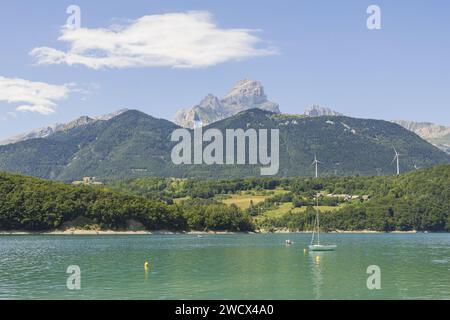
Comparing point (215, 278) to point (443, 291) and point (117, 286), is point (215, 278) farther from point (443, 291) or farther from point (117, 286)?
point (443, 291)

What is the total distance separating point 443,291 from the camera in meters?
73.0

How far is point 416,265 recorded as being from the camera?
10931 cm
